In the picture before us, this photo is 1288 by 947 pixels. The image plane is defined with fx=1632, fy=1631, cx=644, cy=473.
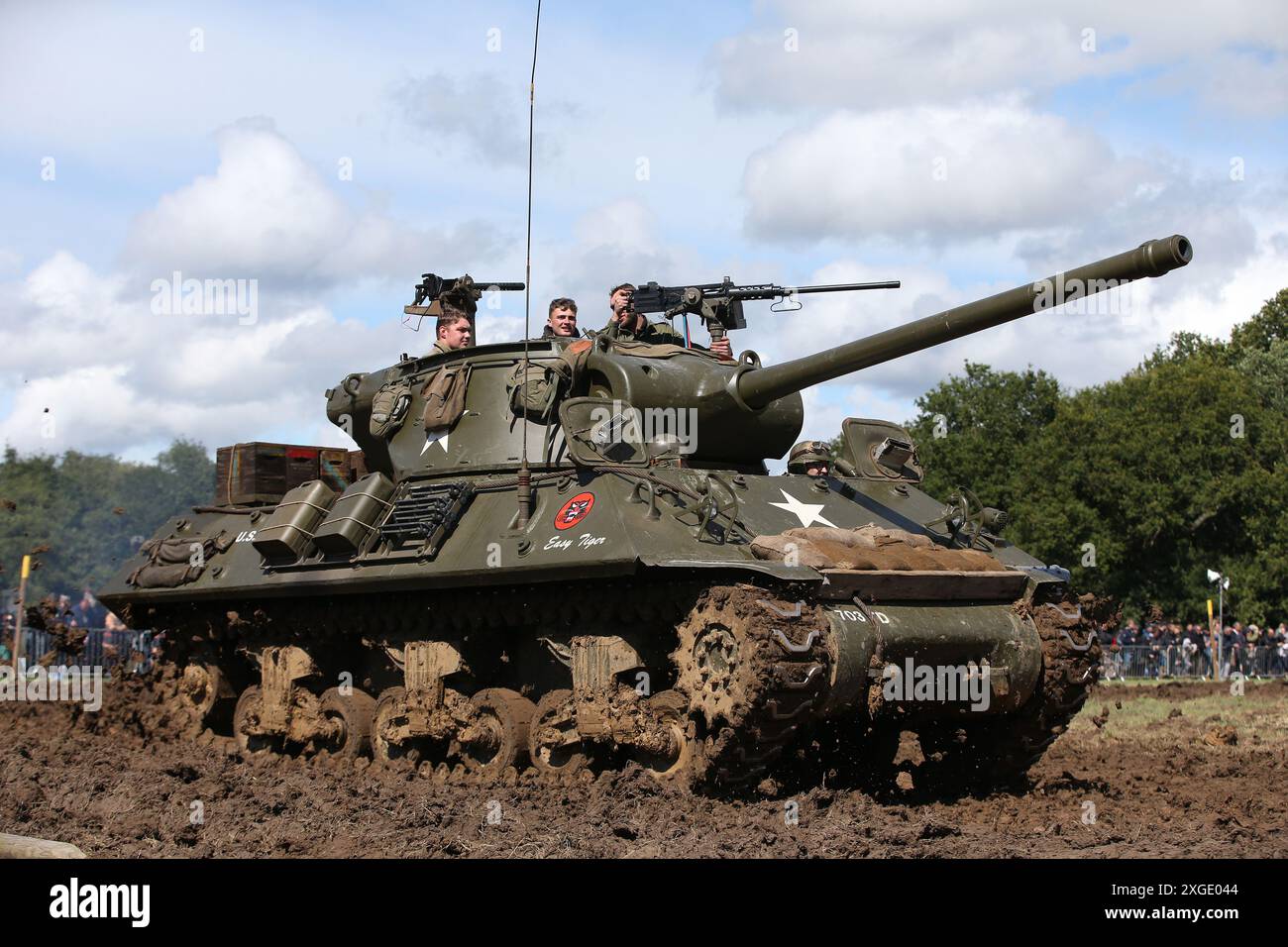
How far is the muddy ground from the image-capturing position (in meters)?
9.88

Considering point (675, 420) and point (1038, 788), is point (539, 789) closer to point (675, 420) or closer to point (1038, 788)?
point (675, 420)

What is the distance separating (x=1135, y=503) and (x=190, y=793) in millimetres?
38796

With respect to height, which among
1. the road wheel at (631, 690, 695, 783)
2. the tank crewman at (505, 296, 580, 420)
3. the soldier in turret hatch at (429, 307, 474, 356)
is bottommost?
the road wheel at (631, 690, 695, 783)

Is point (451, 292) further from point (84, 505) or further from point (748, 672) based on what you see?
point (84, 505)

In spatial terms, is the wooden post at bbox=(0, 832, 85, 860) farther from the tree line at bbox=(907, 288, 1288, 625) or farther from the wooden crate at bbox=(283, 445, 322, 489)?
the tree line at bbox=(907, 288, 1288, 625)

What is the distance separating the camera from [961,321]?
11508 mm

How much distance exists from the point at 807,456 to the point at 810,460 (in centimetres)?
6

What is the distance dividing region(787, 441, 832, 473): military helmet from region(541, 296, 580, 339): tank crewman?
8.37ft

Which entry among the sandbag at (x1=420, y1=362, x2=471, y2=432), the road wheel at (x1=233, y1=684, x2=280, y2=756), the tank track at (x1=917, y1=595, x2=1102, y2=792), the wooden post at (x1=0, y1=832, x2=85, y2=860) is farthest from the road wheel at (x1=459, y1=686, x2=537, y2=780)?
the wooden post at (x1=0, y1=832, x2=85, y2=860)

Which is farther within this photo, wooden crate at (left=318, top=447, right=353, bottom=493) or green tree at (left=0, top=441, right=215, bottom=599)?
green tree at (left=0, top=441, right=215, bottom=599)

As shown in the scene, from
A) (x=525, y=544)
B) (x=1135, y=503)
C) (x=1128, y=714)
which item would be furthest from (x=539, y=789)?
(x=1135, y=503)

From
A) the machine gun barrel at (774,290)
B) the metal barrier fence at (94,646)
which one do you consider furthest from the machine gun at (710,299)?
the metal barrier fence at (94,646)

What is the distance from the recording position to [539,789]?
12.6 metres

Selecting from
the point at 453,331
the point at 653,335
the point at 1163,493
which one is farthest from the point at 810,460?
the point at 1163,493
